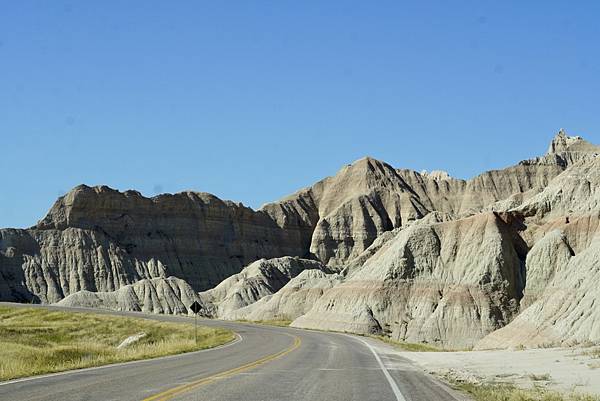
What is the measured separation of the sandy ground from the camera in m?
18.0

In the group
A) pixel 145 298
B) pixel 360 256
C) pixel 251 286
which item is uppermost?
pixel 360 256

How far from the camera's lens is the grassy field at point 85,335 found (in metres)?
31.8

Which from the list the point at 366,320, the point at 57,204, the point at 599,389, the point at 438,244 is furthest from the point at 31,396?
the point at 57,204

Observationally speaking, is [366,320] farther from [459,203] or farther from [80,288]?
[459,203]

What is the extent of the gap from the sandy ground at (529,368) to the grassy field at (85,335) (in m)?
10.7

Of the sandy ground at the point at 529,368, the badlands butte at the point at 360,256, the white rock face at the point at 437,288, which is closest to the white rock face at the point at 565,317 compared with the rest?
the badlands butte at the point at 360,256

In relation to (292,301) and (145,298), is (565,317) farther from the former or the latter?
(145,298)

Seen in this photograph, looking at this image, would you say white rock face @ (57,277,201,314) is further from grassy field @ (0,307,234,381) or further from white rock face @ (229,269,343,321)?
grassy field @ (0,307,234,381)

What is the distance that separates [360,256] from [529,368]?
362 feet

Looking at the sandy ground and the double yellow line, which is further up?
the double yellow line

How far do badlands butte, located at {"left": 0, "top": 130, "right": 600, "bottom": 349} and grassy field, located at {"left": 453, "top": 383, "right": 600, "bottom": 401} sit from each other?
26356 millimetres

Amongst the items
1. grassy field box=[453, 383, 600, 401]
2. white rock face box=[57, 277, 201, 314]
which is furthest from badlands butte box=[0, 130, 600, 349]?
grassy field box=[453, 383, 600, 401]

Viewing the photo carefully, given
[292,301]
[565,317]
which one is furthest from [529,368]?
[292,301]

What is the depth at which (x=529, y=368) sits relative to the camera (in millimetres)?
22250
